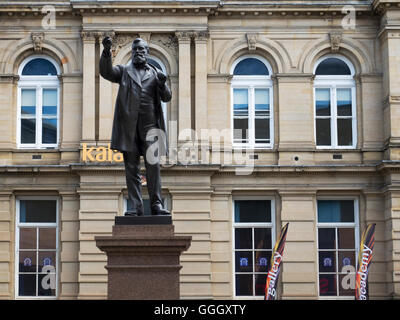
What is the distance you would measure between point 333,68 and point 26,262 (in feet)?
41.5

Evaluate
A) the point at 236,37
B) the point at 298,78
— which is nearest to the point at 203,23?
the point at 236,37

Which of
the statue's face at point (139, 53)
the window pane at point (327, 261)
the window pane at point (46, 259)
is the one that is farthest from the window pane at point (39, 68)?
the statue's face at point (139, 53)

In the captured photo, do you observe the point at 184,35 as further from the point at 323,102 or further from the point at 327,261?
the point at 327,261

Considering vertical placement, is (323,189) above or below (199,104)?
below

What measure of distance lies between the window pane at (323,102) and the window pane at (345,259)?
490cm

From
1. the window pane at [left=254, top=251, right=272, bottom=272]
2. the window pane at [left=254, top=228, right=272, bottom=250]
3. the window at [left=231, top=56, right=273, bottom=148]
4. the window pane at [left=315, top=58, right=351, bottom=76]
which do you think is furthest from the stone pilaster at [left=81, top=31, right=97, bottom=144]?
the window pane at [left=315, top=58, right=351, bottom=76]

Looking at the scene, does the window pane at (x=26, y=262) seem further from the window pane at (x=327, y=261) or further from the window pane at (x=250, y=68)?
the window pane at (x=327, y=261)

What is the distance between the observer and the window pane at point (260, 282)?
101ft

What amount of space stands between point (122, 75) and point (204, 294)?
16.0 meters

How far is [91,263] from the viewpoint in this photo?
97.8ft

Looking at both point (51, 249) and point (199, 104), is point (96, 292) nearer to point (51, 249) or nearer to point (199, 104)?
point (51, 249)

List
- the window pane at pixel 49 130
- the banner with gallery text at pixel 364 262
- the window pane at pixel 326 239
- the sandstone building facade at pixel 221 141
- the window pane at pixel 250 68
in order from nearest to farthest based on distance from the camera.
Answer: the banner with gallery text at pixel 364 262 → the sandstone building facade at pixel 221 141 → the window pane at pixel 326 239 → the window pane at pixel 49 130 → the window pane at pixel 250 68

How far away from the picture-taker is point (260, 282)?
101 ft

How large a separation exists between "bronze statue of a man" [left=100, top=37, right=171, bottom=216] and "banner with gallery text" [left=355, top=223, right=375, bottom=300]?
14648 mm
